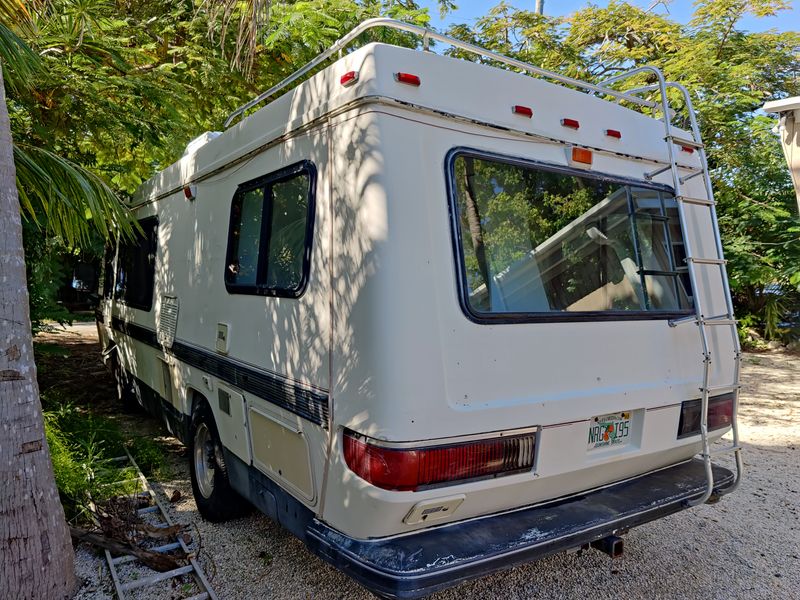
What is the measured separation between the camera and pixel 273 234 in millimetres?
3055

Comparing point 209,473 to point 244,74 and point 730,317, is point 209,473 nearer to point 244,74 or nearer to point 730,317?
point 730,317

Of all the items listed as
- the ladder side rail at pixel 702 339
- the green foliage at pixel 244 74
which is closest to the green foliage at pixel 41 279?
the green foliage at pixel 244 74

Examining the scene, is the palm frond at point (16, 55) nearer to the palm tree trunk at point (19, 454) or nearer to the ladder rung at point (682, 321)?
the palm tree trunk at point (19, 454)

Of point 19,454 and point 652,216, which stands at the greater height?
point 652,216

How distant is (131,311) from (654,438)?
15.8 feet

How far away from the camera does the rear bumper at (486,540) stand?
7.05 ft

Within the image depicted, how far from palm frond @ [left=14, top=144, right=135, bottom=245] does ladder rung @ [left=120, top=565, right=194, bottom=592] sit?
2.33 metres

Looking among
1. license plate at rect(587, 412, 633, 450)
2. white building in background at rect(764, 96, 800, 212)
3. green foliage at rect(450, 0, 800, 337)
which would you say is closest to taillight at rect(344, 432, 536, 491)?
license plate at rect(587, 412, 633, 450)

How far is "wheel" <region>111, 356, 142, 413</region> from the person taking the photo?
6.08 metres

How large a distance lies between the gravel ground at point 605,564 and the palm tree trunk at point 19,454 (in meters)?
0.40

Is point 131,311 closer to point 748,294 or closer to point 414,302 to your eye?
point 414,302

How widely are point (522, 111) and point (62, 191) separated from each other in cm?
321

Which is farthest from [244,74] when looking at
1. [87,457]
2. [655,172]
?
[655,172]

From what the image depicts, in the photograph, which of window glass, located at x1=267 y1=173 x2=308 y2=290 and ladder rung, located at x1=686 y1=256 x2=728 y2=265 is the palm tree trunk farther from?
ladder rung, located at x1=686 y1=256 x2=728 y2=265
